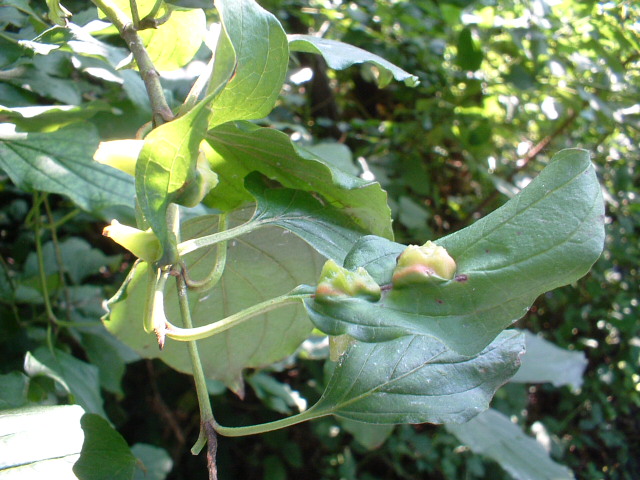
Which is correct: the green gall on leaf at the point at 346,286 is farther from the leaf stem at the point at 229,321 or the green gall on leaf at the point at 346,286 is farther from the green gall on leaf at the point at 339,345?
the green gall on leaf at the point at 339,345

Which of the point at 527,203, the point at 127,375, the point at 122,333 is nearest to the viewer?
the point at 527,203

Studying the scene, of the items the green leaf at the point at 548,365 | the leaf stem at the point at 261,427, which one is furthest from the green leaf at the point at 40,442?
the green leaf at the point at 548,365

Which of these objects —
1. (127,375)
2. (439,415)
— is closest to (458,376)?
(439,415)

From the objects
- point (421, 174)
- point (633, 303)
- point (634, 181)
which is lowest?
point (633, 303)

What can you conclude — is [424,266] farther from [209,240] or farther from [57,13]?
[57,13]

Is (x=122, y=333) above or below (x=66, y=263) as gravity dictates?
above

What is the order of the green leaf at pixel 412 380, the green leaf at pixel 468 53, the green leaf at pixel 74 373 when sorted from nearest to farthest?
1. the green leaf at pixel 412 380
2. the green leaf at pixel 74 373
3. the green leaf at pixel 468 53

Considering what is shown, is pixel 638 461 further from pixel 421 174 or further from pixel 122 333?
pixel 122 333
